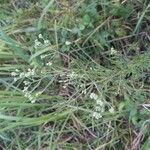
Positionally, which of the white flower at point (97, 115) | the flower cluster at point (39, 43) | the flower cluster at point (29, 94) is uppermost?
the flower cluster at point (39, 43)

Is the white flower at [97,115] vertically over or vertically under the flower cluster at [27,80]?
under

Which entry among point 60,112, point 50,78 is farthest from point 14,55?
point 60,112

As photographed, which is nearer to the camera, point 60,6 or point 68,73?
point 68,73

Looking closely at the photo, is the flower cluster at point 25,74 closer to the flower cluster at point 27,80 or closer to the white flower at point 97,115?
the flower cluster at point 27,80

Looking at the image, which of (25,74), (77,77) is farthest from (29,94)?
(77,77)

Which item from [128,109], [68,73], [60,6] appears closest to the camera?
[128,109]

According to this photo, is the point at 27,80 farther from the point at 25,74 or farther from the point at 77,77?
the point at 77,77

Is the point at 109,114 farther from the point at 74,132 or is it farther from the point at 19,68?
the point at 19,68

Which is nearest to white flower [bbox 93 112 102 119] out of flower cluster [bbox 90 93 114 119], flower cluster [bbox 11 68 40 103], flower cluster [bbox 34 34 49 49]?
flower cluster [bbox 90 93 114 119]

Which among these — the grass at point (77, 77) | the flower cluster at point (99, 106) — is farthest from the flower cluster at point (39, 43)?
the flower cluster at point (99, 106)
